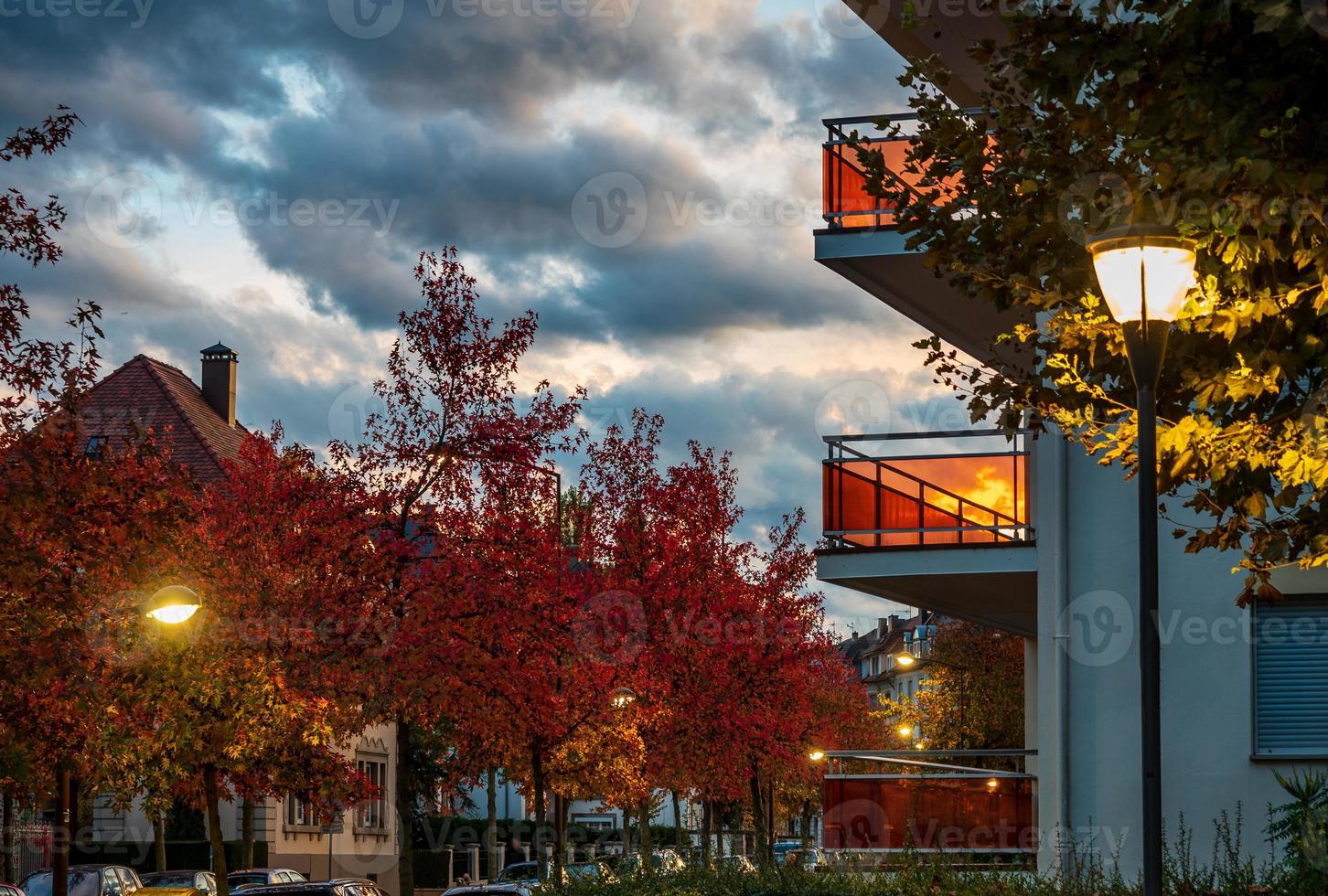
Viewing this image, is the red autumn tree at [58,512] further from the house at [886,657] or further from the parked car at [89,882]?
the house at [886,657]

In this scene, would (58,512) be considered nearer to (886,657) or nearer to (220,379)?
(220,379)

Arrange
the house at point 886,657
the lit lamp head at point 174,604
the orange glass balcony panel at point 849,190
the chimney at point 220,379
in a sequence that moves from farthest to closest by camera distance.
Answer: the house at point 886,657
the chimney at point 220,379
the lit lamp head at point 174,604
the orange glass balcony panel at point 849,190

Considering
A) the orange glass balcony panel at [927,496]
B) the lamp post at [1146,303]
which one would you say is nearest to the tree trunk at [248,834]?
the orange glass balcony panel at [927,496]

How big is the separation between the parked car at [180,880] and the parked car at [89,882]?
338cm

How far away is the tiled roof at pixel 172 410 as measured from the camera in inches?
2012

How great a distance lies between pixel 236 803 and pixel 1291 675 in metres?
38.0

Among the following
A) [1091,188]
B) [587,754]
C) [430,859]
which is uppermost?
[1091,188]

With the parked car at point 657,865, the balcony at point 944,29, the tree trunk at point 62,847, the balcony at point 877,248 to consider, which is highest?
the balcony at point 944,29

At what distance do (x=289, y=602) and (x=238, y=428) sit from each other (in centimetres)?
3771

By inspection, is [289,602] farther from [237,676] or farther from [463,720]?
[463,720]

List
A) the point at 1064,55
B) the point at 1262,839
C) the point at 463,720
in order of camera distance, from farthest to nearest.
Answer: the point at 463,720 → the point at 1262,839 → the point at 1064,55

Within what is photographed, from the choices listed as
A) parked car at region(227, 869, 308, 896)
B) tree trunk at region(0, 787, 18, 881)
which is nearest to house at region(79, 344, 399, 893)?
tree trunk at region(0, 787, 18, 881)

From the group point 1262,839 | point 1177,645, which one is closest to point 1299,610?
point 1177,645

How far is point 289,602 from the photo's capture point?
2267 centimetres
